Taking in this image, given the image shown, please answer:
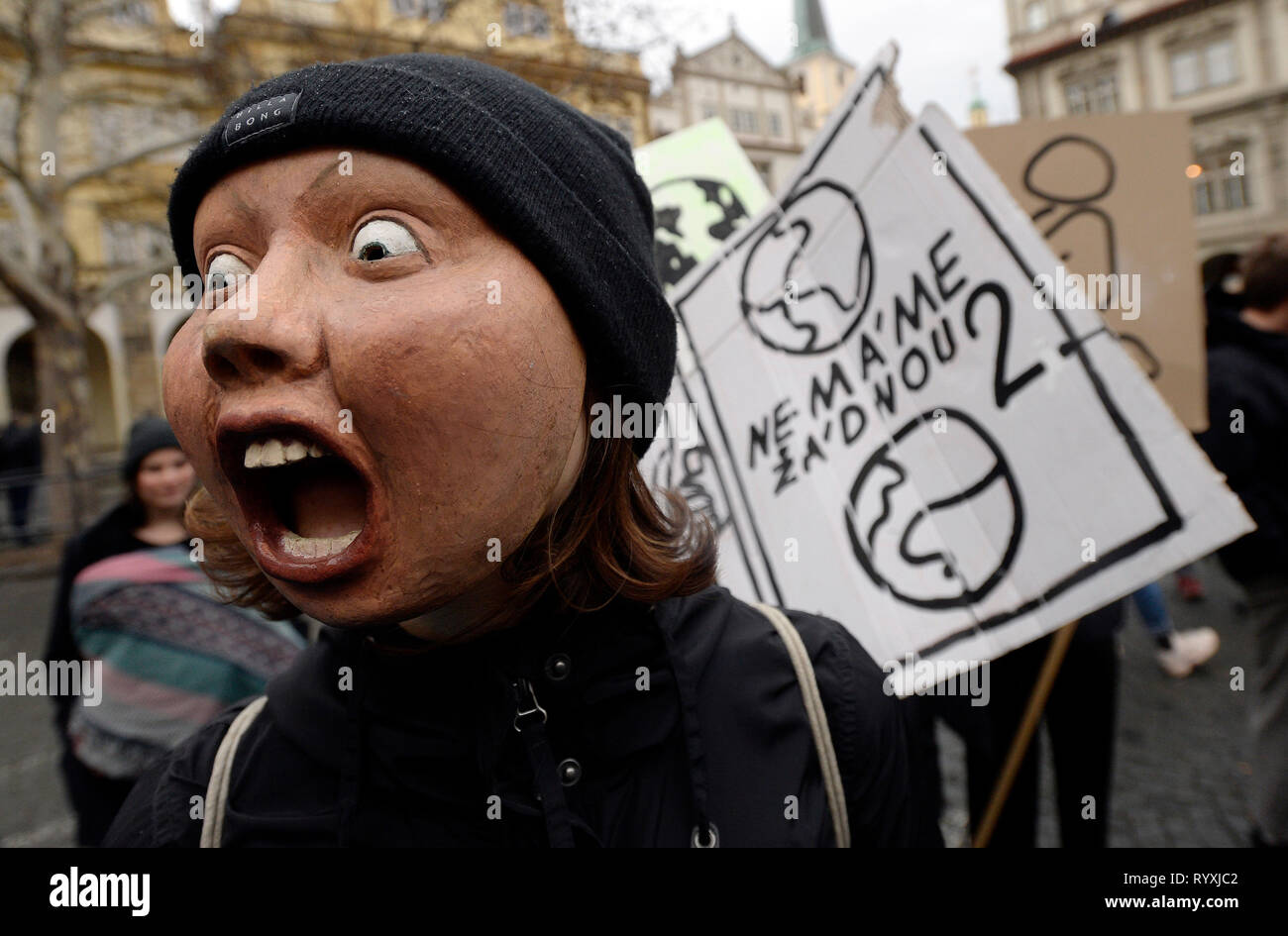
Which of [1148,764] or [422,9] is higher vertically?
[422,9]

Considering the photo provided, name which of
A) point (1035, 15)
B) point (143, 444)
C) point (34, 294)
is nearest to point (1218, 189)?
point (1035, 15)

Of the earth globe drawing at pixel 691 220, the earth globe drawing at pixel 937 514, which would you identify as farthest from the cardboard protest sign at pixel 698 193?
the earth globe drawing at pixel 937 514

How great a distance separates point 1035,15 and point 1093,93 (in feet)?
12.8

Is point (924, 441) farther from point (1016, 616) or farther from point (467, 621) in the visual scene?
point (467, 621)

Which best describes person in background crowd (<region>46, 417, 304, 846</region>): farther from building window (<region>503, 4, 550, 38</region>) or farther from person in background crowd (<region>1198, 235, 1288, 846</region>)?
building window (<region>503, 4, 550, 38</region>)

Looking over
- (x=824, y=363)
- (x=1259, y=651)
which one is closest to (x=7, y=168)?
(x=824, y=363)

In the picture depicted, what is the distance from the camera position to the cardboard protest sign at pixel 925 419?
122 cm

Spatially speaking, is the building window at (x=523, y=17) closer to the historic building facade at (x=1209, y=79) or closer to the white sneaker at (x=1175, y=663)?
the white sneaker at (x=1175, y=663)

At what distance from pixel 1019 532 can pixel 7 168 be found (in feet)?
35.2

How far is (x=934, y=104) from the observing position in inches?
53.9

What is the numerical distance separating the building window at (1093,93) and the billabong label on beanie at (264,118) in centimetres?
3033

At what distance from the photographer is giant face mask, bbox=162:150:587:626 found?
739 millimetres

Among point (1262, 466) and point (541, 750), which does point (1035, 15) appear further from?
point (541, 750)

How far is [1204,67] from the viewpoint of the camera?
23828mm
